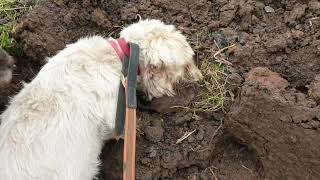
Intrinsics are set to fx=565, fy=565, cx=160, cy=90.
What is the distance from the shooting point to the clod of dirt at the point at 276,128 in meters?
3.94

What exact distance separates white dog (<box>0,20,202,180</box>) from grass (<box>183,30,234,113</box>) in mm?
244

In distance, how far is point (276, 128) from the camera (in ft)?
13.2

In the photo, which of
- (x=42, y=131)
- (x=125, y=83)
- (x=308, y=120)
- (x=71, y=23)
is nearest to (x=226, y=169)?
(x=308, y=120)

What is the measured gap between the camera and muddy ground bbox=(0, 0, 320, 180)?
4.03 m

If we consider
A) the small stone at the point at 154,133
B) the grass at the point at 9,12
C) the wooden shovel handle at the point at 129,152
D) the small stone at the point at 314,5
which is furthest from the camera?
the grass at the point at 9,12

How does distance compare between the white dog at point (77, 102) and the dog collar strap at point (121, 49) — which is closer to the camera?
the white dog at point (77, 102)

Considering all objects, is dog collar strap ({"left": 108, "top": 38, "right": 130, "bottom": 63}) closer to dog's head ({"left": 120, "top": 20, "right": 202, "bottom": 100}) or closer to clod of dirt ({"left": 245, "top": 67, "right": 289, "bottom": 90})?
dog's head ({"left": 120, "top": 20, "right": 202, "bottom": 100})

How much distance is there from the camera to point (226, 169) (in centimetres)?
439

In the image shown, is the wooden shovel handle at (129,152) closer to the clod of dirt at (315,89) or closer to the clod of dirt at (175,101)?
the clod of dirt at (175,101)

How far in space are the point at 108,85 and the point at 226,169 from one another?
1141 millimetres

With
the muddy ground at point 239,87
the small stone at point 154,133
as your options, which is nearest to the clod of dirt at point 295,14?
the muddy ground at point 239,87

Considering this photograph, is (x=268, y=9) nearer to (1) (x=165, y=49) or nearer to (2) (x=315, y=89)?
(2) (x=315, y=89)

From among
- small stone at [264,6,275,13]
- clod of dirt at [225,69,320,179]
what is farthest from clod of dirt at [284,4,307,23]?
clod of dirt at [225,69,320,179]

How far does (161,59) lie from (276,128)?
97 cm
